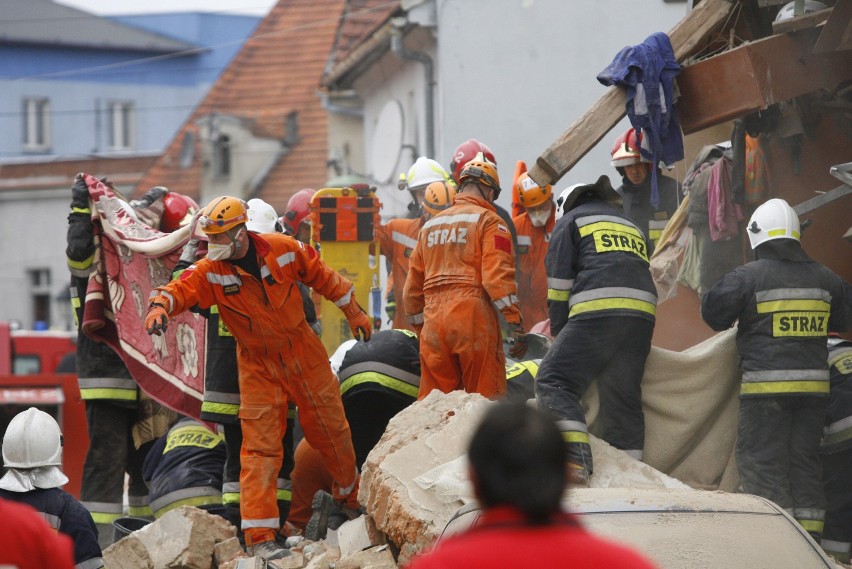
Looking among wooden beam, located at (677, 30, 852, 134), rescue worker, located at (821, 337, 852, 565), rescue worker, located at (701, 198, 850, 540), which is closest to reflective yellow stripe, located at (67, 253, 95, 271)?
wooden beam, located at (677, 30, 852, 134)

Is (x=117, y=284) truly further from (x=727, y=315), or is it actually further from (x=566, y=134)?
(x=727, y=315)

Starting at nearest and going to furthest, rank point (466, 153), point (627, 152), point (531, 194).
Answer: point (627, 152) < point (531, 194) < point (466, 153)

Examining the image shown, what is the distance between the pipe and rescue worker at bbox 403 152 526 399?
8902mm

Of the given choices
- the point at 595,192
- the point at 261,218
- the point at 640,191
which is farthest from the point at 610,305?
the point at 640,191

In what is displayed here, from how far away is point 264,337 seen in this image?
7566mm

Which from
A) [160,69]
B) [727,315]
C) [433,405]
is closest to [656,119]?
[727,315]

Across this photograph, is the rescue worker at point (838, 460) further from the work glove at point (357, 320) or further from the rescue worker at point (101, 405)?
the rescue worker at point (101, 405)

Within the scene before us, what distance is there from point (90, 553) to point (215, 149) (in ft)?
86.2

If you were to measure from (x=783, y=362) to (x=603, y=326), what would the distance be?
36.3 inches

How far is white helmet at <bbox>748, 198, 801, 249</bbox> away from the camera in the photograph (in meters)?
7.26

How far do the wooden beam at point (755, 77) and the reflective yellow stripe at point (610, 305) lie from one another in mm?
1243

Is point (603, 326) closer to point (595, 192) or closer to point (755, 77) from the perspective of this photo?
point (595, 192)

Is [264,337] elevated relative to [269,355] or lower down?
elevated

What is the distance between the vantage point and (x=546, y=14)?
16000 mm
